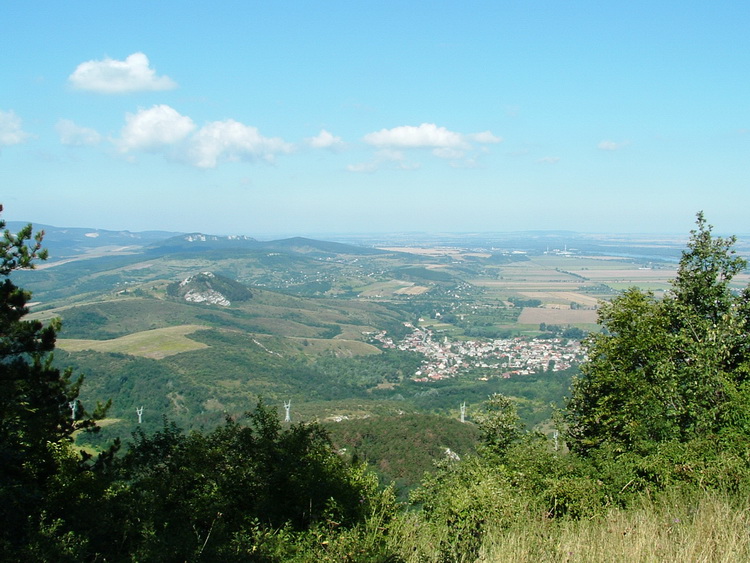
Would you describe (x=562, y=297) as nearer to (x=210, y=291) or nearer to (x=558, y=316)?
(x=558, y=316)

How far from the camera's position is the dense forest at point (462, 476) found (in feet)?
19.5

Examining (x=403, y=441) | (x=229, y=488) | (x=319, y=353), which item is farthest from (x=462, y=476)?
(x=319, y=353)

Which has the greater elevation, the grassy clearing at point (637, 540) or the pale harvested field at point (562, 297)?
the grassy clearing at point (637, 540)

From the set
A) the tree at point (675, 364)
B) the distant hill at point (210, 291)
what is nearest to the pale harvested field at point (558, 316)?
the distant hill at point (210, 291)

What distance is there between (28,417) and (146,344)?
96.9 metres

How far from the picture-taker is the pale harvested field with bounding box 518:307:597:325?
5349 inches

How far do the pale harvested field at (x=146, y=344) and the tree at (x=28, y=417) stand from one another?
82614 millimetres

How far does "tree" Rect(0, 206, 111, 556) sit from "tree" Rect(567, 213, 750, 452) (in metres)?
11.4

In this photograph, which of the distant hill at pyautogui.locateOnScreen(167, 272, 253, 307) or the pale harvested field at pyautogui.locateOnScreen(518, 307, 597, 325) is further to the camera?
the distant hill at pyautogui.locateOnScreen(167, 272, 253, 307)

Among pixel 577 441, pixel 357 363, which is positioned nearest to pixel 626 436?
pixel 577 441

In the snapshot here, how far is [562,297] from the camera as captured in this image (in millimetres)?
170375

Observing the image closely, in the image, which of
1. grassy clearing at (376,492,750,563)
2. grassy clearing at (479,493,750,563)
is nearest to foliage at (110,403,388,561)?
grassy clearing at (376,492,750,563)

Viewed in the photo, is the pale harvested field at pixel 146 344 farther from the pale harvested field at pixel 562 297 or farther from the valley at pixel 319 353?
the pale harvested field at pixel 562 297

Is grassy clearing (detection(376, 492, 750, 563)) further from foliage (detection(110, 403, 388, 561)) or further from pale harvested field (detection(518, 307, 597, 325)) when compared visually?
pale harvested field (detection(518, 307, 597, 325))
